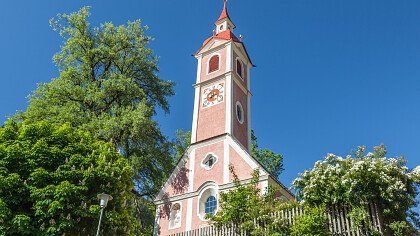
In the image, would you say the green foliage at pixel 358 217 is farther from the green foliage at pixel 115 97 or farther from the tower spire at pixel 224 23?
the tower spire at pixel 224 23

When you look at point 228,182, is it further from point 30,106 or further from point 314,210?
point 30,106

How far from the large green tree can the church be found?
3.09m

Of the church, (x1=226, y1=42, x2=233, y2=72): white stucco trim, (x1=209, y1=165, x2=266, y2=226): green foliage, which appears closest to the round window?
the church

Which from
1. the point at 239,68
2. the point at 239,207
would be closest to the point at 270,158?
the point at 239,68

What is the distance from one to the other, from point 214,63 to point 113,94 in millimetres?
7516

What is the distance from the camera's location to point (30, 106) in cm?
2930

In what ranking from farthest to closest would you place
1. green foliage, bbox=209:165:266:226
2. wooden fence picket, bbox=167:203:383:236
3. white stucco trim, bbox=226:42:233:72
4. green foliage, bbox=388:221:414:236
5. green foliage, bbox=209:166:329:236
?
white stucco trim, bbox=226:42:233:72 < green foliage, bbox=209:165:266:226 < green foliage, bbox=209:166:329:236 < wooden fence picket, bbox=167:203:383:236 < green foliage, bbox=388:221:414:236

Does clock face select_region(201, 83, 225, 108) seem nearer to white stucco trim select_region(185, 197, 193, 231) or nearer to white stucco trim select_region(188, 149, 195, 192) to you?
white stucco trim select_region(188, 149, 195, 192)

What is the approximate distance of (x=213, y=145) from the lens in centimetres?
2697

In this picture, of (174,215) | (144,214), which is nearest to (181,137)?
(144,214)

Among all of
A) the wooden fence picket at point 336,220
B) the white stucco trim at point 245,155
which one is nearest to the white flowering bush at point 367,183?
the wooden fence picket at point 336,220

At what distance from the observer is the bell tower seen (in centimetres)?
2823

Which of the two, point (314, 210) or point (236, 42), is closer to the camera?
point (314, 210)

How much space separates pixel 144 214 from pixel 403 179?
23125 millimetres
